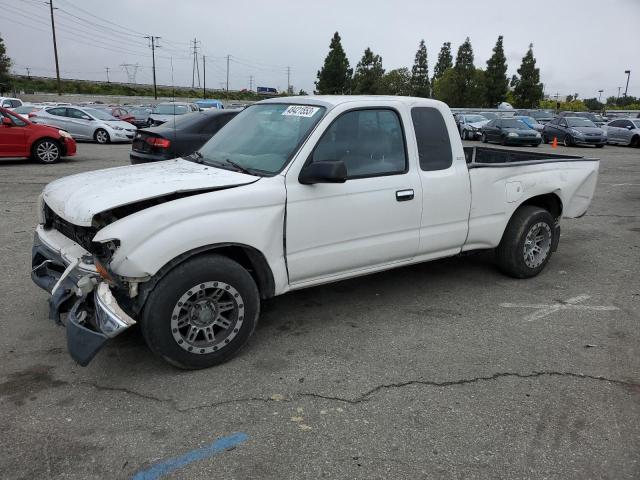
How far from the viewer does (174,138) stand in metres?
9.84

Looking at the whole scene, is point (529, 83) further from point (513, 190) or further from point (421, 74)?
point (513, 190)

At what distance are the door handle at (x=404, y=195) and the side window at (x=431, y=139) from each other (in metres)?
0.28

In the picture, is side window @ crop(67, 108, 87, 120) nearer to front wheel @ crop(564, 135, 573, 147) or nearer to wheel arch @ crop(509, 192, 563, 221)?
wheel arch @ crop(509, 192, 563, 221)

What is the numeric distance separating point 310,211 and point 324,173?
0.33 meters

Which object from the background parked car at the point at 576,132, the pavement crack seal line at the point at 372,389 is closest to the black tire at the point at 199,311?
the pavement crack seal line at the point at 372,389

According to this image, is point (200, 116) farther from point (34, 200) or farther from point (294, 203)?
point (294, 203)

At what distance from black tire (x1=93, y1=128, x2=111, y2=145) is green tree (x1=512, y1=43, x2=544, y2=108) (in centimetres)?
5767

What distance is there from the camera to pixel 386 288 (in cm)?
527

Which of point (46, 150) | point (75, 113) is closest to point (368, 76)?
point (75, 113)

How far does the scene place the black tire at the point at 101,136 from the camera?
21.2m

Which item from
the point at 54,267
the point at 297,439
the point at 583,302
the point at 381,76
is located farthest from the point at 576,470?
the point at 381,76

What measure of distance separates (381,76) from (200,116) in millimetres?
69062

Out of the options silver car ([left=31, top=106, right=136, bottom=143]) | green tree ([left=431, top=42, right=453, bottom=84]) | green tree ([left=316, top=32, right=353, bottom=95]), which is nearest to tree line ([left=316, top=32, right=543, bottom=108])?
green tree ([left=316, top=32, right=353, bottom=95])

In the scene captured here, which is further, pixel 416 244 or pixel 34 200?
pixel 34 200
